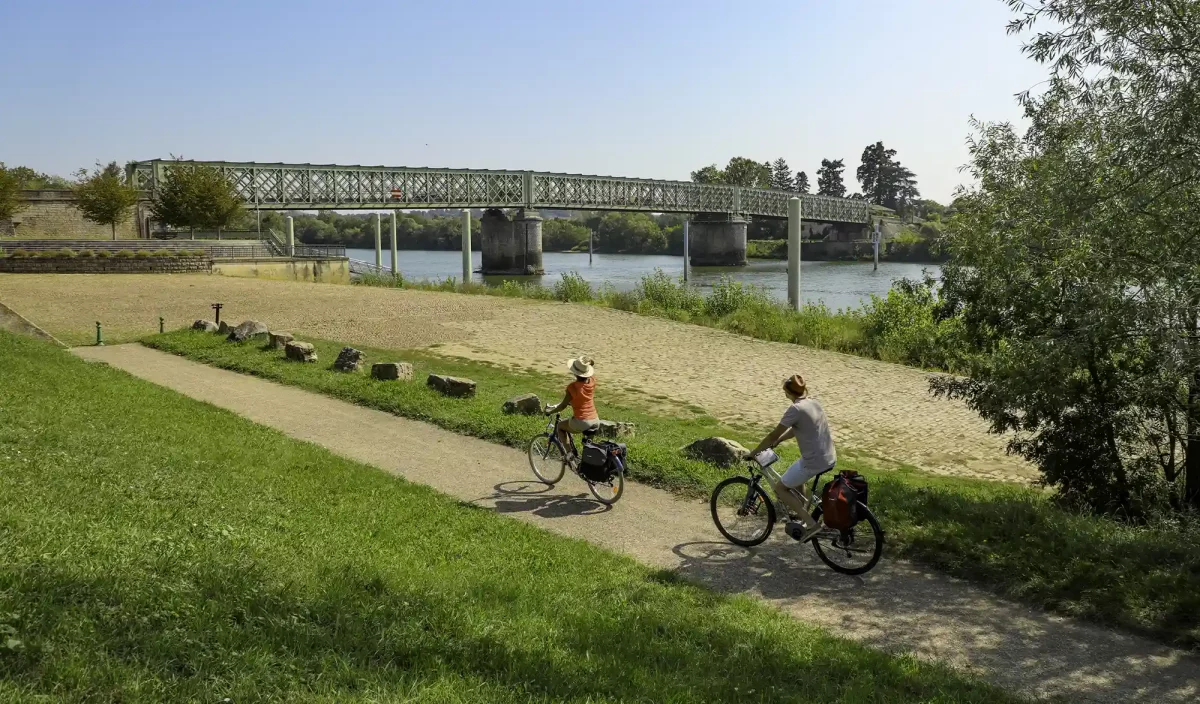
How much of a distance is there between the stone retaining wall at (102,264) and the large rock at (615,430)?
33.7 metres

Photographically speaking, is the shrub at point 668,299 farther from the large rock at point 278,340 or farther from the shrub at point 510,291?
the large rock at point 278,340

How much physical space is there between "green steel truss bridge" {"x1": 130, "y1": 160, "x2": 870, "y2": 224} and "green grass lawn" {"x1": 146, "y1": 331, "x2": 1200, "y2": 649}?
60.0m

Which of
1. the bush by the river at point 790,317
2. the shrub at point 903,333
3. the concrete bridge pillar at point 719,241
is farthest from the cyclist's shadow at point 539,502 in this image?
the concrete bridge pillar at point 719,241

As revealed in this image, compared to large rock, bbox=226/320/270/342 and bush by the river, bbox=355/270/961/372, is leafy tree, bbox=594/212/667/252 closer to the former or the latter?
bush by the river, bbox=355/270/961/372

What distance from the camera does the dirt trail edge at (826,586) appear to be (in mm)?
5941

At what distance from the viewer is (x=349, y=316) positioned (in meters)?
28.8

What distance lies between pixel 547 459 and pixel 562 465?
212mm

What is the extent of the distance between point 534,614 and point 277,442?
647 centimetres

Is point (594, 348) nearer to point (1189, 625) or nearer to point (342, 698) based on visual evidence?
point (1189, 625)

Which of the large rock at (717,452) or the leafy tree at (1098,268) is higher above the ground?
the leafy tree at (1098,268)

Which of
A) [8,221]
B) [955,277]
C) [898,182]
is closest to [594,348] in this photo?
[955,277]

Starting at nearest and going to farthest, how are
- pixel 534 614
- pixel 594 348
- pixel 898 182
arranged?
pixel 534 614, pixel 594 348, pixel 898 182

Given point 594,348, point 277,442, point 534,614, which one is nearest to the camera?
point 534,614

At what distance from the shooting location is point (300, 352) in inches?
742
